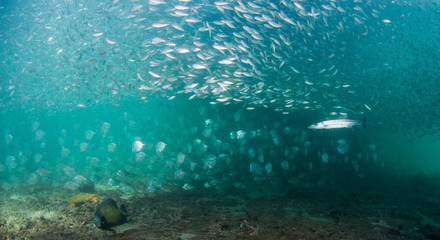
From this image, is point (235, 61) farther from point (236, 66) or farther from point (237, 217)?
point (237, 217)

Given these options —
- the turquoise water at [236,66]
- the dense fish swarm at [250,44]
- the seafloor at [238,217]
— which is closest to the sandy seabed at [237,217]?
the seafloor at [238,217]

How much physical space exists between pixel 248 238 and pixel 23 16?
74.3 ft

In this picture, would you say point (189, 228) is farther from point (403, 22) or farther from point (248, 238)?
point (403, 22)

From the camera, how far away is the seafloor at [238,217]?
4.98m

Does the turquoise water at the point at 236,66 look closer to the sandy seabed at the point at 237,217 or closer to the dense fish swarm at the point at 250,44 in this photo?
the dense fish swarm at the point at 250,44

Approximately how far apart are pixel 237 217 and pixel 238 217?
3cm

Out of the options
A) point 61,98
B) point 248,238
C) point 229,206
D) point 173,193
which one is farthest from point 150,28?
point 61,98

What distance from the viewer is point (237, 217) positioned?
6539 mm

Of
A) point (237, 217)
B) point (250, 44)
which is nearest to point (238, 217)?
point (237, 217)

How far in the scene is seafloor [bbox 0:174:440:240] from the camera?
16.4 ft

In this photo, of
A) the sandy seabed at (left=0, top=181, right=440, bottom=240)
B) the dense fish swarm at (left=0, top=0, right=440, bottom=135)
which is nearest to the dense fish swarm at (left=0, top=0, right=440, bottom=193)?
the dense fish swarm at (left=0, top=0, right=440, bottom=135)

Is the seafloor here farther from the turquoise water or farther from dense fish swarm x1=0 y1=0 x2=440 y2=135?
dense fish swarm x1=0 y1=0 x2=440 y2=135

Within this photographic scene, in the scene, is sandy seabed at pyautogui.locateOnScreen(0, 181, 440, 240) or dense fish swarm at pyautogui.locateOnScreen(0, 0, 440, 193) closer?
sandy seabed at pyautogui.locateOnScreen(0, 181, 440, 240)

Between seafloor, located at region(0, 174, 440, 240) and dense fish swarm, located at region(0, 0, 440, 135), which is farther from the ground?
dense fish swarm, located at region(0, 0, 440, 135)
